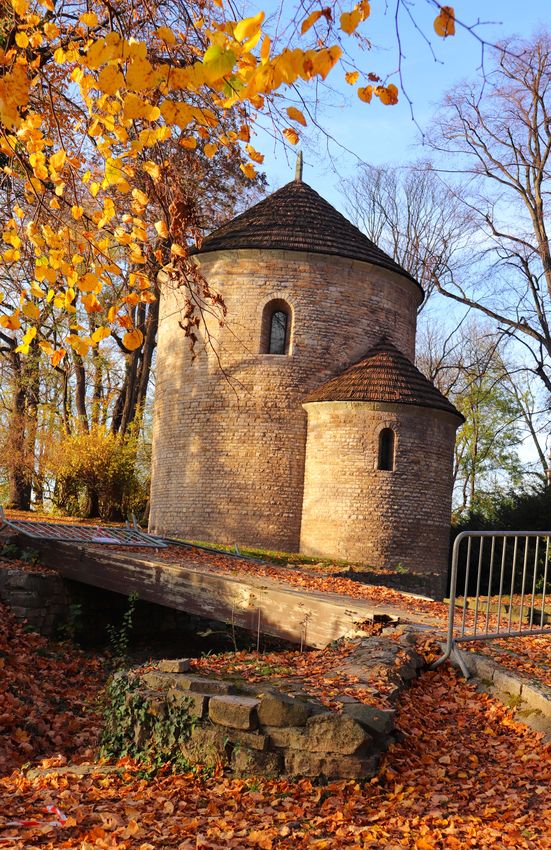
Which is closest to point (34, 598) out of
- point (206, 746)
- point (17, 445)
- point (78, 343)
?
Result: point (206, 746)

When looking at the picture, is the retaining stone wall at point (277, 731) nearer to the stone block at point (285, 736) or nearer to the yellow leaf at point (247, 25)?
the stone block at point (285, 736)

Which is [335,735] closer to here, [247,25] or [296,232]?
[247,25]

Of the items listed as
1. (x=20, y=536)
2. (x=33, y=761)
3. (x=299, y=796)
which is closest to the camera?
(x=299, y=796)

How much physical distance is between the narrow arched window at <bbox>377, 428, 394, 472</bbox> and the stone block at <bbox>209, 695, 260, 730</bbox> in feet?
48.2

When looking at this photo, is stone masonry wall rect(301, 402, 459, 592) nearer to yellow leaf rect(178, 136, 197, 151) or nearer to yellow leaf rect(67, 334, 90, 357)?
yellow leaf rect(178, 136, 197, 151)

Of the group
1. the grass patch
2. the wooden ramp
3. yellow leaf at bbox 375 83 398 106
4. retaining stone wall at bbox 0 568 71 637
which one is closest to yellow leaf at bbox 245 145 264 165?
yellow leaf at bbox 375 83 398 106

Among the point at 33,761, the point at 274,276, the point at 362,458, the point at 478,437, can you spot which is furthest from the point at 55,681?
the point at 478,437

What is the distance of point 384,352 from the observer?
2220cm

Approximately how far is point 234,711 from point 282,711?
359mm

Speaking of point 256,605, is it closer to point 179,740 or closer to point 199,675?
point 199,675

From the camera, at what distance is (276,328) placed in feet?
73.5

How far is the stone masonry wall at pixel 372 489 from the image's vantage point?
802 inches

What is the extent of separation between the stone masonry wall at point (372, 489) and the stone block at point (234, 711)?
14.3 metres

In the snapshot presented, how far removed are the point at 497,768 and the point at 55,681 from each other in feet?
19.5
